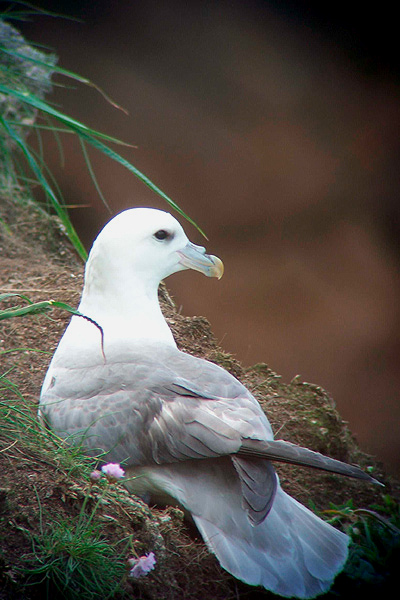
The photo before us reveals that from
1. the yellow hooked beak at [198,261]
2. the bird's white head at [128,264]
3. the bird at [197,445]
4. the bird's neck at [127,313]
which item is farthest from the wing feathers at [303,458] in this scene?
the yellow hooked beak at [198,261]

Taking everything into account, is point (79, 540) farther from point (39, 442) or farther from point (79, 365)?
point (79, 365)

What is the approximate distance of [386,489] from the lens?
9.41ft

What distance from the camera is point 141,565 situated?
5.69 ft

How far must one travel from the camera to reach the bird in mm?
1873

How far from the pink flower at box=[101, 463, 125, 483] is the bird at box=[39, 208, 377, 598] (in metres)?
0.09

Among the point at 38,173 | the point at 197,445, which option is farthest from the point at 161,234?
the point at 197,445

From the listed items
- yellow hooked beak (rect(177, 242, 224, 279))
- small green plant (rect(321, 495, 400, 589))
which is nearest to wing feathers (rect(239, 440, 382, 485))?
small green plant (rect(321, 495, 400, 589))

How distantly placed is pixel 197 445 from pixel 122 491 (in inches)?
9.2

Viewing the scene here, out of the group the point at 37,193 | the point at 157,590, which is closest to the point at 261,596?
the point at 157,590

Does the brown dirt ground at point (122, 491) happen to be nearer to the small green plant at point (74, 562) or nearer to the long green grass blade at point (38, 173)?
the small green plant at point (74, 562)

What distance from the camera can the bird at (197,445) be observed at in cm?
187

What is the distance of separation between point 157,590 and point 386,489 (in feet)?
4.39

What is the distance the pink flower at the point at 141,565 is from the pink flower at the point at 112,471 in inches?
9.3

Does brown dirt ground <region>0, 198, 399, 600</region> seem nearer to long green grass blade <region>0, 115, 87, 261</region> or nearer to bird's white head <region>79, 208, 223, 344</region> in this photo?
bird's white head <region>79, 208, 223, 344</region>
